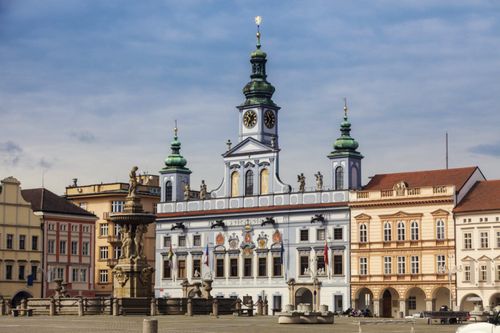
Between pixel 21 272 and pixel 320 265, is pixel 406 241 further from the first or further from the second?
pixel 21 272

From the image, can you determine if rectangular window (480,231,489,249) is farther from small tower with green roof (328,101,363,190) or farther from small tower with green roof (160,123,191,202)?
small tower with green roof (160,123,191,202)

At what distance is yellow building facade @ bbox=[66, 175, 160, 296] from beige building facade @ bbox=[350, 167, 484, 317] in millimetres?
28380

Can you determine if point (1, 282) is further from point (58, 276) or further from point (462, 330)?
point (462, 330)

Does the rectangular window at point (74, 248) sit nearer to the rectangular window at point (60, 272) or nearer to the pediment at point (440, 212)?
the rectangular window at point (60, 272)

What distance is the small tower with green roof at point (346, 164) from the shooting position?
9156cm

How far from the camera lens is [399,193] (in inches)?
3469

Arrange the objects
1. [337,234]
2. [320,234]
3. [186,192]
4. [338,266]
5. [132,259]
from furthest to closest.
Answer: [186,192]
[320,234]
[337,234]
[338,266]
[132,259]

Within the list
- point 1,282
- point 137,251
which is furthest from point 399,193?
point 1,282

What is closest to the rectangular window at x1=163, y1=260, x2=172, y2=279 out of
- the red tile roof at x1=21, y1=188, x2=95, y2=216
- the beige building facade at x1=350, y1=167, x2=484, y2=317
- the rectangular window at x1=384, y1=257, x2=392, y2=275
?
the red tile roof at x1=21, y1=188, x2=95, y2=216

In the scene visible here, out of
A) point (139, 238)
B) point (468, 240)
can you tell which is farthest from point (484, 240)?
point (139, 238)

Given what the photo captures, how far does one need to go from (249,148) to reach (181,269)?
1259cm

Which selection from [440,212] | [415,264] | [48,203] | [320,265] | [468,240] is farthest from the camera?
[48,203]

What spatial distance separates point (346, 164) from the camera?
91.6m

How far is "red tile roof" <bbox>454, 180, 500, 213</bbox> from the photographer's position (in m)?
83.9
